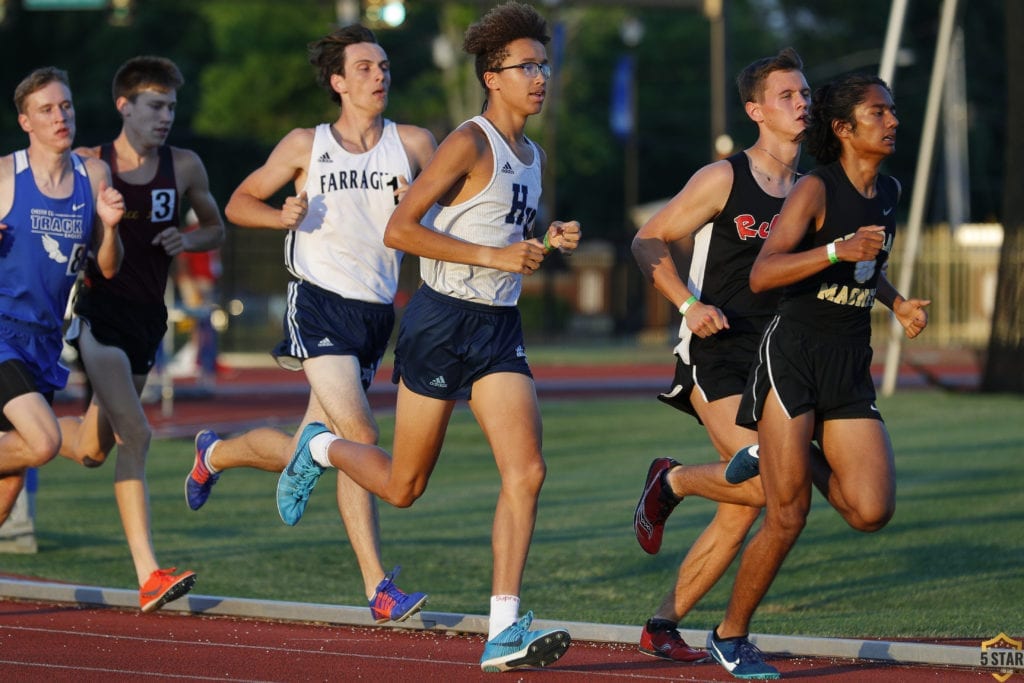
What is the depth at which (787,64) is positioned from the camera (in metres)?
6.95

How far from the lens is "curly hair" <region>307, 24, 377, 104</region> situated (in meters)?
7.92

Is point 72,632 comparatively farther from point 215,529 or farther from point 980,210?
point 980,210

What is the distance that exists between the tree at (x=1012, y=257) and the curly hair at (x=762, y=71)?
1552cm

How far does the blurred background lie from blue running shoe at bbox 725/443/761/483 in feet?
83.7

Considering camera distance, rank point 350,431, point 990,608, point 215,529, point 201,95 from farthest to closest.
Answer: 1. point 201,95
2. point 215,529
3. point 990,608
4. point 350,431

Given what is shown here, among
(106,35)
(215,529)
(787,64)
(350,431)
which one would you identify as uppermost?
(106,35)

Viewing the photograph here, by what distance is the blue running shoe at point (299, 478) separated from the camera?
7.41 metres

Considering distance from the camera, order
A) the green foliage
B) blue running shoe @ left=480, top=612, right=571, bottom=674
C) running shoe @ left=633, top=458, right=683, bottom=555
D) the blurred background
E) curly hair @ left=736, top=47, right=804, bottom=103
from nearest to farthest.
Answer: blue running shoe @ left=480, top=612, right=571, bottom=674 < curly hair @ left=736, top=47, right=804, bottom=103 < running shoe @ left=633, top=458, right=683, bottom=555 < the blurred background < the green foliage

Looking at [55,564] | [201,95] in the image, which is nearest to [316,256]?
[55,564]

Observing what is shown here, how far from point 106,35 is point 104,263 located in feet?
156

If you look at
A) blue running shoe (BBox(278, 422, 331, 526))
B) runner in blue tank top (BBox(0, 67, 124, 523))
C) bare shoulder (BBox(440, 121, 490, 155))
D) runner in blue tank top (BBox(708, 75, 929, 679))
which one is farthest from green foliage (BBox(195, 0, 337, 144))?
runner in blue tank top (BBox(708, 75, 929, 679))

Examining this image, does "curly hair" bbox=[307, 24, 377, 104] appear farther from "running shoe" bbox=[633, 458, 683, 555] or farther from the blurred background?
the blurred background

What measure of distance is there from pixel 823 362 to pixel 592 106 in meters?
55.5

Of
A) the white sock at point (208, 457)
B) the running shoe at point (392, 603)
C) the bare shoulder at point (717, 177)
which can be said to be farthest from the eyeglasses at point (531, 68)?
the white sock at point (208, 457)
